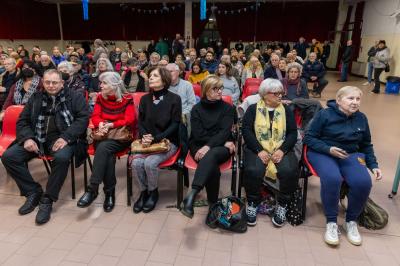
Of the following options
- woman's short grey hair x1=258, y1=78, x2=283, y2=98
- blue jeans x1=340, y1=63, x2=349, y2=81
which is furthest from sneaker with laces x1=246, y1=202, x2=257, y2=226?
blue jeans x1=340, y1=63, x2=349, y2=81

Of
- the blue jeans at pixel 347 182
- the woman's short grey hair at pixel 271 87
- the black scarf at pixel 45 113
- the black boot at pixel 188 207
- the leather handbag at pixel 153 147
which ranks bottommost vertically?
the black boot at pixel 188 207

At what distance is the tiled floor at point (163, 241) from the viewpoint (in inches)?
78.1

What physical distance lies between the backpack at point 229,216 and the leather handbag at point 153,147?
24.2 inches

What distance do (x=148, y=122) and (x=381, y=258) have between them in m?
2.00

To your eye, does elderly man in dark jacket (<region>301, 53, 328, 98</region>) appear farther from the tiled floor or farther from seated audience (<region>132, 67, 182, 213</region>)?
seated audience (<region>132, 67, 182, 213</region>)

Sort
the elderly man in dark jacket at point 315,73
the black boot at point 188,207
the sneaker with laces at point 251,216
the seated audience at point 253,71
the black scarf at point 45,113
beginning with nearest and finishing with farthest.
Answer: the black boot at point 188,207
the sneaker with laces at point 251,216
the black scarf at point 45,113
the seated audience at point 253,71
the elderly man in dark jacket at point 315,73

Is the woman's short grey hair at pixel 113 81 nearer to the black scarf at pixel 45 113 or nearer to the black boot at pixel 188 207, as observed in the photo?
the black scarf at pixel 45 113

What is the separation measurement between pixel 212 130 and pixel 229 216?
2.36ft

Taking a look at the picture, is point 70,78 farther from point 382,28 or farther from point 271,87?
point 382,28

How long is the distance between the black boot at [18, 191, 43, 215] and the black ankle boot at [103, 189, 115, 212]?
0.56m

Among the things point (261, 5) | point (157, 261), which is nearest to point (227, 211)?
point (157, 261)

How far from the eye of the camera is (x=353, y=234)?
2.18 m

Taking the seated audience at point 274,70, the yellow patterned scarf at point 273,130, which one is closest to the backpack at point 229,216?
the yellow patterned scarf at point 273,130

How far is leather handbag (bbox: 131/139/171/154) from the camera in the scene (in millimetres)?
2486
